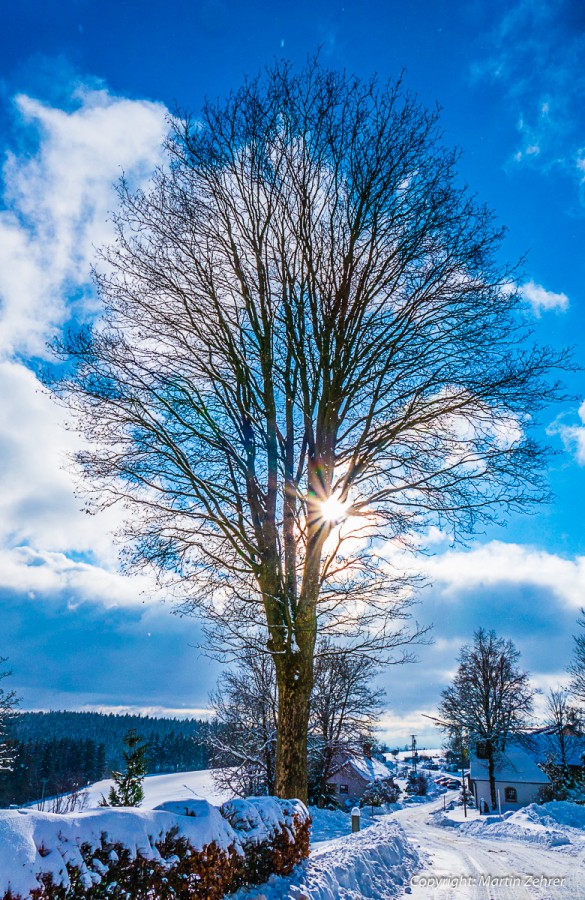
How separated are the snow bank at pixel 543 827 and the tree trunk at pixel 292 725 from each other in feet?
47.8

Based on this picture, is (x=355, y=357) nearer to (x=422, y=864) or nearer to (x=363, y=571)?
(x=363, y=571)

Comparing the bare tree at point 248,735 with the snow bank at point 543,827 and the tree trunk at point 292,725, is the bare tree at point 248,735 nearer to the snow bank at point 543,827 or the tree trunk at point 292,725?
the snow bank at point 543,827

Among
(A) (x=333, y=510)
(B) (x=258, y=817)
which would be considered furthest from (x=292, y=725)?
(A) (x=333, y=510)

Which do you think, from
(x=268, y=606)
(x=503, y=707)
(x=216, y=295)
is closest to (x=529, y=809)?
(x=503, y=707)

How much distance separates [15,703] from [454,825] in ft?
88.5

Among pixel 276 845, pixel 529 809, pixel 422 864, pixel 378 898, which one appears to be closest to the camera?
pixel 276 845

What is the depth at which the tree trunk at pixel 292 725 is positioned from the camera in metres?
6.46

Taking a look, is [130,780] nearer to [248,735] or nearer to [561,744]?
[248,735]

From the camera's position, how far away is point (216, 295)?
8.18m

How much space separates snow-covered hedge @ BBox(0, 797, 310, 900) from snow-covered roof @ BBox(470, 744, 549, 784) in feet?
149

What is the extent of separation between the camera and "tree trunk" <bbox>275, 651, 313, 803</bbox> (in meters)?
6.46

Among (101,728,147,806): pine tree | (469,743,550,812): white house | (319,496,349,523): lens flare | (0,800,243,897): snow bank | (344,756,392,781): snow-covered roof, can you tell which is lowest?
(344,756,392,781): snow-covered roof

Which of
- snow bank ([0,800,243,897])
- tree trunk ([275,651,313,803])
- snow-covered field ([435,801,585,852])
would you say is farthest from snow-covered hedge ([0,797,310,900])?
snow-covered field ([435,801,585,852])

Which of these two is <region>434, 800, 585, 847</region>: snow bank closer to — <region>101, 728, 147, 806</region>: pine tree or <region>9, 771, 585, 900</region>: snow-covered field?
<region>9, 771, 585, 900</region>: snow-covered field
